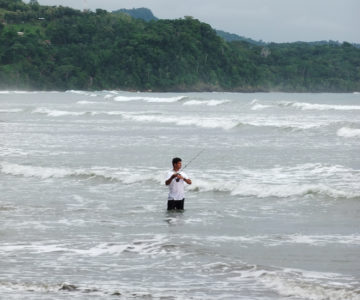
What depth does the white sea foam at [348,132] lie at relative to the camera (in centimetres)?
2865

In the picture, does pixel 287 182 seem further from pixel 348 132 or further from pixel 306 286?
pixel 348 132

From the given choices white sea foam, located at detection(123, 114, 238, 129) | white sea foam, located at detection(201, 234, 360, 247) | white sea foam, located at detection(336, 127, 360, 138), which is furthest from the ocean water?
white sea foam, located at detection(123, 114, 238, 129)

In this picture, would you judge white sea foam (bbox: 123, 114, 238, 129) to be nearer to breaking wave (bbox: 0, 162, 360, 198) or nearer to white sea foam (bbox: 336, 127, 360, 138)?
white sea foam (bbox: 336, 127, 360, 138)

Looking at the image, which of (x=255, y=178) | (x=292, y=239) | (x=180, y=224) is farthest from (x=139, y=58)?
(x=292, y=239)

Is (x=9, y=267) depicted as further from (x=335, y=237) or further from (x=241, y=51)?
(x=241, y=51)

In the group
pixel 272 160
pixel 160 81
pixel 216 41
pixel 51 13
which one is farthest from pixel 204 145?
pixel 51 13

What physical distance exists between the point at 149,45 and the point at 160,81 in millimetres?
7824

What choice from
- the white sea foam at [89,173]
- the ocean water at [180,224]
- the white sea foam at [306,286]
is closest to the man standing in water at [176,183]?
the ocean water at [180,224]

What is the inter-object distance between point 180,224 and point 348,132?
771 inches

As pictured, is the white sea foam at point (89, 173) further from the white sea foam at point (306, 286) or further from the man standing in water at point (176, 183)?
the white sea foam at point (306, 286)

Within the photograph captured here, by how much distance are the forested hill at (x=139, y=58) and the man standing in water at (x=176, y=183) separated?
11820cm

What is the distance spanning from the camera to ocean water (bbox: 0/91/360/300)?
7.55 meters

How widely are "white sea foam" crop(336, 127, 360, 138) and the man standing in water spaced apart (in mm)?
17845

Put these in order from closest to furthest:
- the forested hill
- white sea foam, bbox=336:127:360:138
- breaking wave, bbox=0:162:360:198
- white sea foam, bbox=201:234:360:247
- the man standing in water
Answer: white sea foam, bbox=201:234:360:247 < the man standing in water < breaking wave, bbox=0:162:360:198 < white sea foam, bbox=336:127:360:138 < the forested hill
